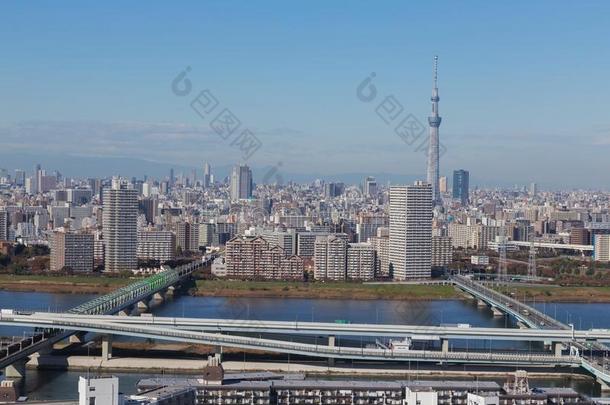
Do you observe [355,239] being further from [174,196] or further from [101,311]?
[174,196]

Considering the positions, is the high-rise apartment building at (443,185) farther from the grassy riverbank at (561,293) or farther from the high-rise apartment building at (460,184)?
the grassy riverbank at (561,293)

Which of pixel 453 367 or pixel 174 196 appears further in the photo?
pixel 174 196

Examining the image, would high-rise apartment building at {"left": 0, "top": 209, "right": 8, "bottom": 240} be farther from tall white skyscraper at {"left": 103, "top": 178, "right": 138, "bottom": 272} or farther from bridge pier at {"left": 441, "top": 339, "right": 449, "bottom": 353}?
bridge pier at {"left": 441, "top": 339, "right": 449, "bottom": 353}

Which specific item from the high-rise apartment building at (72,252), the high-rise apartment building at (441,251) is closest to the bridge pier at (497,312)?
the high-rise apartment building at (441,251)

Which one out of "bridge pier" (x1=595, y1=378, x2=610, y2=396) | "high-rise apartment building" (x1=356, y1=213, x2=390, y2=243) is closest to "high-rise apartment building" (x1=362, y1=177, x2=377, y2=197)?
"high-rise apartment building" (x1=356, y1=213, x2=390, y2=243)

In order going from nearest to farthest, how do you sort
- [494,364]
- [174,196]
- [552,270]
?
[494,364] → [552,270] → [174,196]

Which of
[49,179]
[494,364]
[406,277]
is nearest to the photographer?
[494,364]

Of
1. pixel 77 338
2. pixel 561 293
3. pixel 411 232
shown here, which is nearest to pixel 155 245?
pixel 411 232

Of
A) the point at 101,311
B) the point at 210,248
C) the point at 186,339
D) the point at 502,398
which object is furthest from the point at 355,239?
the point at 502,398
